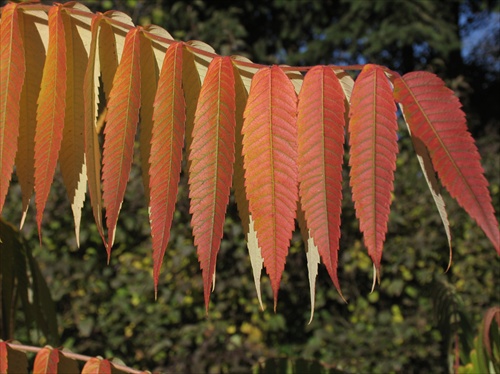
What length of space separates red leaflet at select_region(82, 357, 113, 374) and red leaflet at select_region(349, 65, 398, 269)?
0.63 metres

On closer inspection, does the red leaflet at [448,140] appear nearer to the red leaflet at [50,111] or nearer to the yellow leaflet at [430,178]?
the yellow leaflet at [430,178]

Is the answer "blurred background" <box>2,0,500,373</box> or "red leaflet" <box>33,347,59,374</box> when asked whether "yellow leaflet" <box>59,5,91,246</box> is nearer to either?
"red leaflet" <box>33,347,59,374</box>

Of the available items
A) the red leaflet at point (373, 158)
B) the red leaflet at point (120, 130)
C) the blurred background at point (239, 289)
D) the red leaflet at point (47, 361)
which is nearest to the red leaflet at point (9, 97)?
the red leaflet at point (120, 130)

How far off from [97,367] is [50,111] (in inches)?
21.1

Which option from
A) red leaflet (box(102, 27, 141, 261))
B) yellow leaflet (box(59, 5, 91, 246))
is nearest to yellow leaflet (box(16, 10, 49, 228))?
yellow leaflet (box(59, 5, 91, 246))

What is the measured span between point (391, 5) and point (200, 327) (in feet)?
15.8

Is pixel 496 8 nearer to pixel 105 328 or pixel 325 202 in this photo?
pixel 105 328

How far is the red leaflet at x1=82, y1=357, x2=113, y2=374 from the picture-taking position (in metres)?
1.20

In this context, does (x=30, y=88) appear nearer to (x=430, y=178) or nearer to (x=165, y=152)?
(x=165, y=152)

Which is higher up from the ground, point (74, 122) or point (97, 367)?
point (74, 122)

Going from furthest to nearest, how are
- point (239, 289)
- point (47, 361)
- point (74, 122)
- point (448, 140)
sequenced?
point (239, 289) → point (47, 361) → point (74, 122) → point (448, 140)

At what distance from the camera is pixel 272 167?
2.98 ft

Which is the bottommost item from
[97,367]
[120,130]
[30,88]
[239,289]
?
[97,367]

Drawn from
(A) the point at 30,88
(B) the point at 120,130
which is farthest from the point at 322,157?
(A) the point at 30,88
